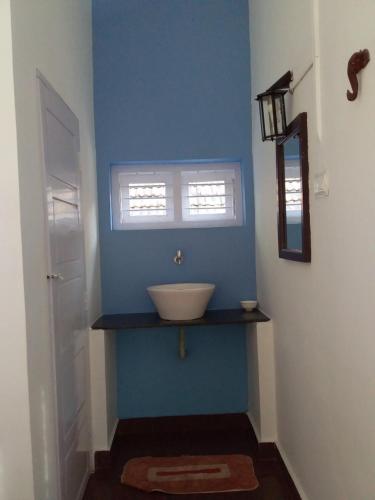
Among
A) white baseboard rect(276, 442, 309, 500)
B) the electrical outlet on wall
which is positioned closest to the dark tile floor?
white baseboard rect(276, 442, 309, 500)

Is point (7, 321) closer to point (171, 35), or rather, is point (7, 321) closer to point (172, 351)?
point (172, 351)

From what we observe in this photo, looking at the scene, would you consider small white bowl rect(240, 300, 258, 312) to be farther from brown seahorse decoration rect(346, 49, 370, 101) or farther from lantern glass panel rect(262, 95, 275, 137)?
brown seahorse decoration rect(346, 49, 370, 101)

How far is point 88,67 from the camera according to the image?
8.82 ft

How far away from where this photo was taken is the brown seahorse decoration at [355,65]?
115 centimetres

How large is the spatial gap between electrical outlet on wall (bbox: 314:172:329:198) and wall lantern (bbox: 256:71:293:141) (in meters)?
0.45

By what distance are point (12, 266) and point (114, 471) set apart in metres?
1.56

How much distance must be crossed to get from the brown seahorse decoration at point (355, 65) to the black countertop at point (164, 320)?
1.54 meters

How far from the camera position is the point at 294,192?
6.47ft

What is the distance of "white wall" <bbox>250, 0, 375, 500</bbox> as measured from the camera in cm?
123

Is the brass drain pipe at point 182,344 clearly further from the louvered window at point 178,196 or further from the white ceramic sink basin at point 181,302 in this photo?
the louvered window at point 178,196

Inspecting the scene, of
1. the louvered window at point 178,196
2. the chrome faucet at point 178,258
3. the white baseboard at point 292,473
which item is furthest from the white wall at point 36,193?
the chrome faucet at point 178,258

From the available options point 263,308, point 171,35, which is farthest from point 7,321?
point 171,35

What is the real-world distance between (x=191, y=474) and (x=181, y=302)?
0.96 meters

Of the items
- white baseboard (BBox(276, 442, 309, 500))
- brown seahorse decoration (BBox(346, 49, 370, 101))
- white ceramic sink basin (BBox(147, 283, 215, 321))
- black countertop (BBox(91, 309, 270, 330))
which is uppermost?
brown seahorse decoration (BBox(346, 49, 370, 101))
